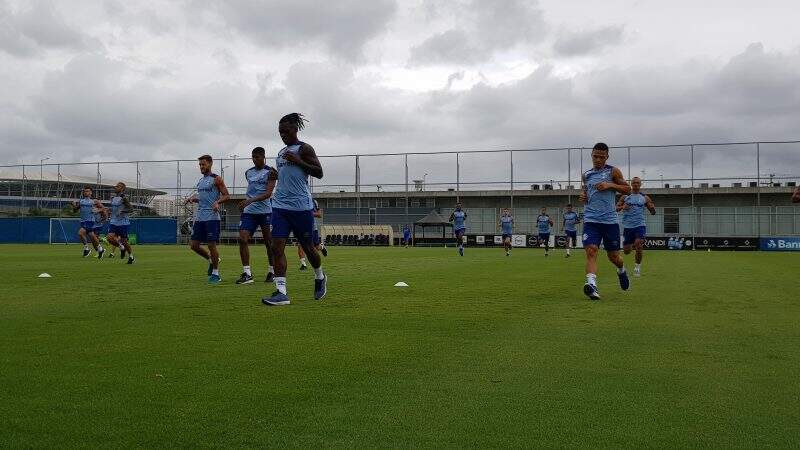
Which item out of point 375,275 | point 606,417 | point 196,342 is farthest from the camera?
point 375,275

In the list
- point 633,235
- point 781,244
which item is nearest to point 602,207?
point 633,235

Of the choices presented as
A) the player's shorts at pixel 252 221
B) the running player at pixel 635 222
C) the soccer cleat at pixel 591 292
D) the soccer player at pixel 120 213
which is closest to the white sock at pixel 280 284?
the player's shorts at pixel 252 221

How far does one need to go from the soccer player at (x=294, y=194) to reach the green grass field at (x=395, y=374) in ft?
2.35

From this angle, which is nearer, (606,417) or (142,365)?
(606,417)

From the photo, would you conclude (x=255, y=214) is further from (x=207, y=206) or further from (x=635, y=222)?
(x=635, y=222)

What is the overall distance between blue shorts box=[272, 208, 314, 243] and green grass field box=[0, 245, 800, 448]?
2.91 feet

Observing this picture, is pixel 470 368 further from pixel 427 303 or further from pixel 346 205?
pixel 346 205

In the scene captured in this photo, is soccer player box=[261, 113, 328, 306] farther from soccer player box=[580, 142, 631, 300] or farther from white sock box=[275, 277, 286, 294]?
soccer player box=[580, 142, 631, 300]

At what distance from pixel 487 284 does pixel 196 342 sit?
6911mm

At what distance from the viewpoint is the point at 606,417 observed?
10.9 ft

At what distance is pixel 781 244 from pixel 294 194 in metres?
43.8

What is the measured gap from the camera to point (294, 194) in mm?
8586

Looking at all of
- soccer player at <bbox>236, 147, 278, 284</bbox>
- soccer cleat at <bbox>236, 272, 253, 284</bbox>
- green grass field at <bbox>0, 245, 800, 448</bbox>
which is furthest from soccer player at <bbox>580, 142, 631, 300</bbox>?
soccer cleat at <bbox>236, 272, 253, 284</bbox>

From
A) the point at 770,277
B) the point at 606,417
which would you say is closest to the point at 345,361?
the point at 606,417
